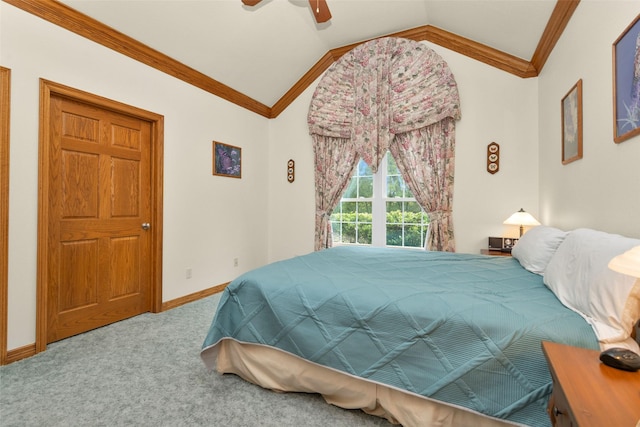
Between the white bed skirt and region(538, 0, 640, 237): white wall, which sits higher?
region(538, 0, 640, 237): white wall

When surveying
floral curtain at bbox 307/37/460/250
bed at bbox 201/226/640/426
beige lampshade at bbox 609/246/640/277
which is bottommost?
bed at bbox 201/226/640/426

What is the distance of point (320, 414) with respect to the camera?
1.59 meters

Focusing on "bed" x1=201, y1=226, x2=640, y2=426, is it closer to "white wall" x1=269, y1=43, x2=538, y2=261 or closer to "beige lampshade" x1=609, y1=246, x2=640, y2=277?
"beige lampshade" x1=609, y1=246, x2=640, y2=277

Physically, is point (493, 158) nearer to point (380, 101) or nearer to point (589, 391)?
point (380, 101)

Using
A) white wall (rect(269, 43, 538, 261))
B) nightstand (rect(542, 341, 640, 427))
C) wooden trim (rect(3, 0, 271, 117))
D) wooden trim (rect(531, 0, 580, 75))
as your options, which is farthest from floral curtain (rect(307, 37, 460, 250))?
nightstand (rect(542, 341, 640, 427))

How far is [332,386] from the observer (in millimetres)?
1599

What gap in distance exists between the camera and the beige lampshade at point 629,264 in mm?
820

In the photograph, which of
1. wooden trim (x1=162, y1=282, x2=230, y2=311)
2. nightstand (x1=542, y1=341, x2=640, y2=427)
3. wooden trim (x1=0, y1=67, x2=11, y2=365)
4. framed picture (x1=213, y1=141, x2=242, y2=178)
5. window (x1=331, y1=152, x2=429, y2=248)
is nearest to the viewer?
nightstand (x1=542, y1=341, x2=640, y2=427)

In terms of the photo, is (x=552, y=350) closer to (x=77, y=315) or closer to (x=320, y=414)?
(x=320, y=414)

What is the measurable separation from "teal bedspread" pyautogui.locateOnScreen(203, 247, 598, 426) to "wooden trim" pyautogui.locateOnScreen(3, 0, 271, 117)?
2448 millimetres

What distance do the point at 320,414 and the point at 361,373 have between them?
36 cm

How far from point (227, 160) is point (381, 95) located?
218cm

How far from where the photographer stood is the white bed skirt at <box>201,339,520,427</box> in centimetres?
134

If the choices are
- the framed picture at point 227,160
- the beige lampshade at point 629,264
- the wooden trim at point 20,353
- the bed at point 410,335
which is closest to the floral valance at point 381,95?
the framed picture at point 227,160
